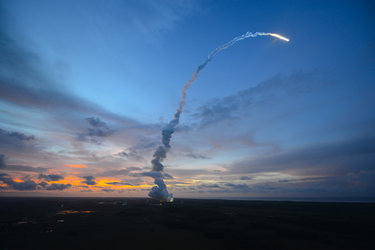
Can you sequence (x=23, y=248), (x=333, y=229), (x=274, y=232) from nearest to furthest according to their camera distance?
1. (x=23, y=248)
2. (x=274, y=232)
3. (x=333, y=229)

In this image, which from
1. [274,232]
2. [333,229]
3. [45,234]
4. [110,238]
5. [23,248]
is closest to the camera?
[23,248]

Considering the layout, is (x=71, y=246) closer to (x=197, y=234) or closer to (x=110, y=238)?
(x=110, y=238)

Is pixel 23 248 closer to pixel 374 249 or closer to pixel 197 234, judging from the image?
pixel 197 234

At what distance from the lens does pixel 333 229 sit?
171ft

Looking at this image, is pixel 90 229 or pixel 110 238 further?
pixel 90 229

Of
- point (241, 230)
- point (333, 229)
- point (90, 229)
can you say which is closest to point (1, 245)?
point (90, 229)

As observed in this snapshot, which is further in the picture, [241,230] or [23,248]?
[241,230]

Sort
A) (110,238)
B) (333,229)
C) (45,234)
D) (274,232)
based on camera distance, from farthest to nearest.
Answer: (333,229) → (274,232) → (45,234) → (110,238)

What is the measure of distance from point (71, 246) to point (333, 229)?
6042cm

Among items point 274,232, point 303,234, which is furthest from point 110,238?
point 303,234

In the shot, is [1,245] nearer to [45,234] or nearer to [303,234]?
[45,234]

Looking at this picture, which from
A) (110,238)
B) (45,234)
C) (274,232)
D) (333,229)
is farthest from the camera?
(333,229)

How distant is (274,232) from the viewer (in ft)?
156

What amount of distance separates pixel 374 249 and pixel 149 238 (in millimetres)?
40469
